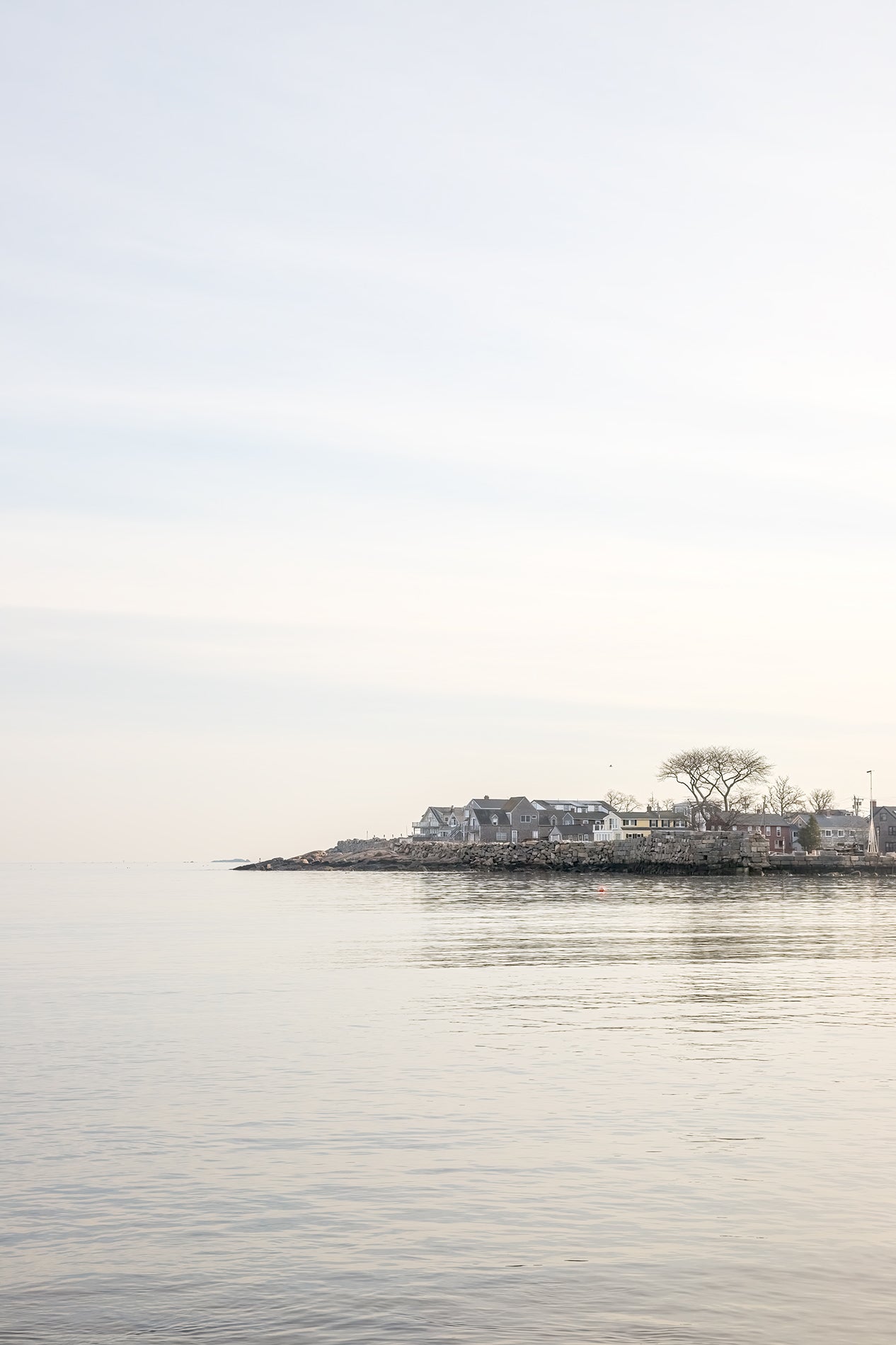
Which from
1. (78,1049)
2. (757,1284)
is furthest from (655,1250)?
(78,1049)

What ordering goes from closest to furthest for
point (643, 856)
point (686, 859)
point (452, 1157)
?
point (452, 1157) < point (686, 859) < point (643, 856)

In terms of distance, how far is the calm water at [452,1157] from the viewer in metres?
11.8

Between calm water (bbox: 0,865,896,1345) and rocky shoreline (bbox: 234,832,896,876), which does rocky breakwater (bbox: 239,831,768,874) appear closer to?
rocky shoreline (bbox: 234,832,896,876)

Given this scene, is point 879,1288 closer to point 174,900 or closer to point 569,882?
point 174,900

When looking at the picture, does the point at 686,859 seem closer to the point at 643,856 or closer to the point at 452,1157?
the point at 643,856

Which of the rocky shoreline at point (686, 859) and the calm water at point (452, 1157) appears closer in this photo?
the calm water at point (452, 1157)

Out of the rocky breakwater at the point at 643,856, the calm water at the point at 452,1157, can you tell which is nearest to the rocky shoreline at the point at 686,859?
the rocky breakwater at the point at 643,856

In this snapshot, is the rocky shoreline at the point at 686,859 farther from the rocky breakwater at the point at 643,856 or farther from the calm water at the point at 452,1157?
the calm water at the point at 452,1157

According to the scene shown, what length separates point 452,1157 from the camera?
1753 centimetres

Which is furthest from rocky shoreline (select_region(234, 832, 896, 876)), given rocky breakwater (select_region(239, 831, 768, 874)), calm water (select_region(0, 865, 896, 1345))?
calm water (select_region(0, 865, 896, 1345))

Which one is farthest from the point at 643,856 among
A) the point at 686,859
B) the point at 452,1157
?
the point at 452,1157

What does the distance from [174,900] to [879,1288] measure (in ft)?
364

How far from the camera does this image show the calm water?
11.8 m

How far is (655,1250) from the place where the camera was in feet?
44.1
